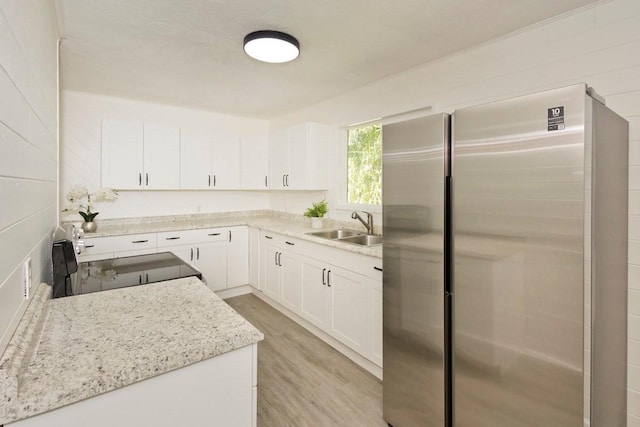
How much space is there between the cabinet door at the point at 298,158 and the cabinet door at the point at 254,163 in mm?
686

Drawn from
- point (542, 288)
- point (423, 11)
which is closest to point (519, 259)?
point (542, 288)

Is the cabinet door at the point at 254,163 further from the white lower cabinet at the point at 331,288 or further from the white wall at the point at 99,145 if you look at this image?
the white lower cabinet at the point at 331,288

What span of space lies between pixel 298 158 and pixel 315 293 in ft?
5.46

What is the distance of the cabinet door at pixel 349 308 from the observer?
241 cm

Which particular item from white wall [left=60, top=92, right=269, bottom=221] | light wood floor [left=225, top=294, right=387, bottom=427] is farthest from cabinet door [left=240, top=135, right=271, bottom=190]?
light wood floor [left=225, top=294, right=387, bottom=427]

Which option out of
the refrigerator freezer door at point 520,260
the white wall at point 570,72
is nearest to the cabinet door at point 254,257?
the white wall at point 570,72

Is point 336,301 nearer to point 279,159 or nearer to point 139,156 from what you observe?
point 279,159

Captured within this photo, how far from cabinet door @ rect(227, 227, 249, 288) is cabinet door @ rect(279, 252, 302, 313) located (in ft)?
2.71

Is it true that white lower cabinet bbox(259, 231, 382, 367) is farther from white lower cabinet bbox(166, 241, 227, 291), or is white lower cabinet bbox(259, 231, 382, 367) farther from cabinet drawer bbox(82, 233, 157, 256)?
cabinet drawer bbox(82, 233, 157, 256)

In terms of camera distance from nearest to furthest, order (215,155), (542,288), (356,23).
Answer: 1. (542,288)
2. (356,23)
3. (215,155)

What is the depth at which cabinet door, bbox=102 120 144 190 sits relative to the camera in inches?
137

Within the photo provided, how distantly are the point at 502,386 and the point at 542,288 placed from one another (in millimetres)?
476

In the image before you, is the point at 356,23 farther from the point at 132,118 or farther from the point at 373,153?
the point at 132,118

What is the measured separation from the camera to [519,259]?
4.25ft
